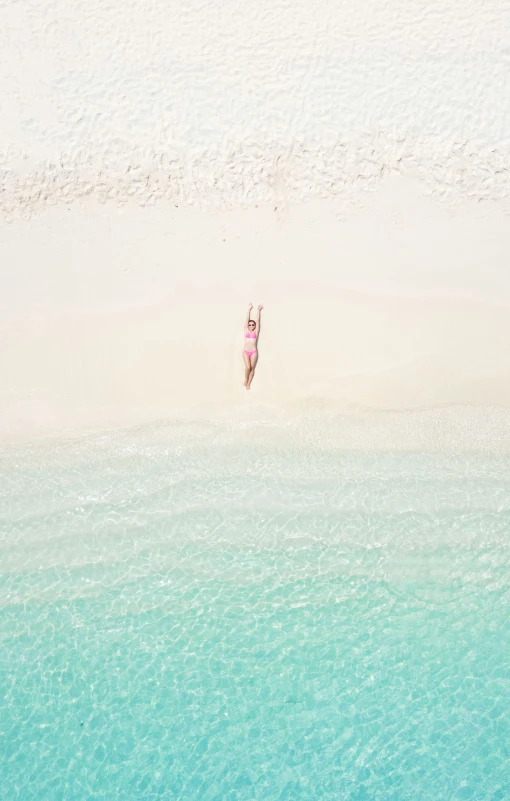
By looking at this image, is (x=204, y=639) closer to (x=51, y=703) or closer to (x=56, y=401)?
(x=51, y=703)

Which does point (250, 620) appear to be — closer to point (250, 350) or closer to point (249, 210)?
point (250, 350)

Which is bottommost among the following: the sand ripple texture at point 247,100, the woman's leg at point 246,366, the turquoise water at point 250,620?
the turquoise water at point 250,620

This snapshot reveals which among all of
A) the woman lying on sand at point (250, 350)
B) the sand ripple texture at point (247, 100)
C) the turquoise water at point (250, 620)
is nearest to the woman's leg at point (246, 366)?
the woman lying on sand at point (250, 350)

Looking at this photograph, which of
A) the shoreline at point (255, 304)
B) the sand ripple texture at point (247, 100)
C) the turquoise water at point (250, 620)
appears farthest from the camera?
the sand ripple texture at point (247, 100)

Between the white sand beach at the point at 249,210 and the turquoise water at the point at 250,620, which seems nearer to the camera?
the turquoise water at the point at 250,620

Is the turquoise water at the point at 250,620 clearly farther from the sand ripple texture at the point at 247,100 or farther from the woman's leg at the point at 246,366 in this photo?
the sand ripple texture at the point at 247,100

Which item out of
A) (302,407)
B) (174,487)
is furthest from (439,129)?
(174,487)

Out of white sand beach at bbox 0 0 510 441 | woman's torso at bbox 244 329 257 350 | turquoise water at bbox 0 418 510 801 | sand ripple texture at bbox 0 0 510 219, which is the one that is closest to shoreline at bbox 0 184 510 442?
white sand beach at bbox 0 0 510 441

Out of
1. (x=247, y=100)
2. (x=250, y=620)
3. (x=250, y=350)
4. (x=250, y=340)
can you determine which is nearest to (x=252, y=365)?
(x=250, y=350)
